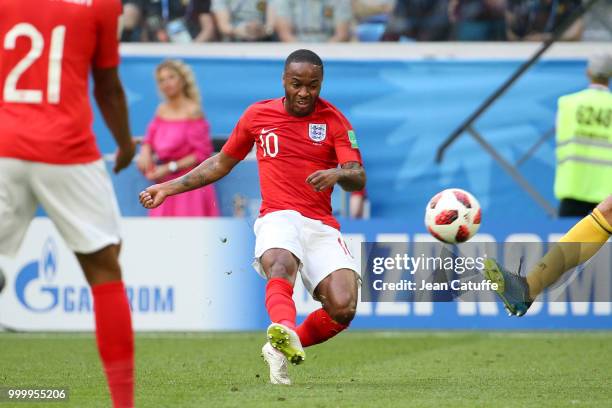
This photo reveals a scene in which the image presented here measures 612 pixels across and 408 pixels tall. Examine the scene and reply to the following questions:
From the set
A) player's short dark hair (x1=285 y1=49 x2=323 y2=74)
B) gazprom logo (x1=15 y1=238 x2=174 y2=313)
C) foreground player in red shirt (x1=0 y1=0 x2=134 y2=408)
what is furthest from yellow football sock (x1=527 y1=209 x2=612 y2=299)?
gazprom logo (x1=15 y1=238 x2=174 y2=313)

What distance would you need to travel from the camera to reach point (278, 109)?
8156 millimetres

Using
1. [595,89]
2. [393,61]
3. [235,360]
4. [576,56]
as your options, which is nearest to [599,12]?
[576,56]

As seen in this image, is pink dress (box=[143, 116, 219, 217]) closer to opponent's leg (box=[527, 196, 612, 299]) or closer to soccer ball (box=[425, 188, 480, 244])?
soccer ball (box=[425, 188, 480, 244])

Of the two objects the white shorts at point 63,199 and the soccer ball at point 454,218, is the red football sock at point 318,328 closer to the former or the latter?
the soccer ball at point 454,218

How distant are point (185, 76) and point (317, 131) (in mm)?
5890

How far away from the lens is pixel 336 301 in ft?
25.5

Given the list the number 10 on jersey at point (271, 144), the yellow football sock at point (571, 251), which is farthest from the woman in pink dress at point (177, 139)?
the yellow football sock at point (571, 251)

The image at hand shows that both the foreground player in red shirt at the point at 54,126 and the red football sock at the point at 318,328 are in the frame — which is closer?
the foreground player in red shirt at the point at 54,126

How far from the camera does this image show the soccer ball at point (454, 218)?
343 inches

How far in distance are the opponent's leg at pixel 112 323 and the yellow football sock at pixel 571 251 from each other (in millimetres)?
3440

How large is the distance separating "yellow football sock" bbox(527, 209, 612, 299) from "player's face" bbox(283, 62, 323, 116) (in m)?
1.85

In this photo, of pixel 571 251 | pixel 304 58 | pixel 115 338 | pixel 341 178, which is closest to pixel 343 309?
pixel 341 178

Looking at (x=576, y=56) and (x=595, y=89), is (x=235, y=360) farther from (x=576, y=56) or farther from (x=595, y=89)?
(x=576, y=56)

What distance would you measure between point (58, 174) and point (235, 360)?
14.1 feet
